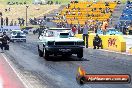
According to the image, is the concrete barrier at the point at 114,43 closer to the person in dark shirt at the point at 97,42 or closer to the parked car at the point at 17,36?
the person in dark shirt at the point at 97,42

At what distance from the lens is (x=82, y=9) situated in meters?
86.9

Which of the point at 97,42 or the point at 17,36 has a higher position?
the point at 97,42

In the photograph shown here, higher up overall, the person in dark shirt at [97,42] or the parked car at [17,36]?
the person in dark shirt at [97,42]

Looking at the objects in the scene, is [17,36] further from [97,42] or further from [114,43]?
[114,43]

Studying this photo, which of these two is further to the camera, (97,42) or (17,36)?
(17,36)

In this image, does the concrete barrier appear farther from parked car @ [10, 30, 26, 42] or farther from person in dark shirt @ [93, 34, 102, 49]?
parked car @ [10, 30, 26, 42]

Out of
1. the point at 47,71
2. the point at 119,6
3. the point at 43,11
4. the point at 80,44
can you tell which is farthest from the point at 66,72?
the point at 43,11

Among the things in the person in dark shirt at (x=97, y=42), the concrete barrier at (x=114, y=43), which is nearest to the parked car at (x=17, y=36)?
the concrete barrier at (x=114, y=43)

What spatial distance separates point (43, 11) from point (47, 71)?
112699 millimetres

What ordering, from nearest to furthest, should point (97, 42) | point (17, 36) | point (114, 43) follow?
point (114, 43)
point (97, 42)
point (17, 36)

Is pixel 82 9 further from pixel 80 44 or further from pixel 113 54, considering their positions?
pixel 80 44

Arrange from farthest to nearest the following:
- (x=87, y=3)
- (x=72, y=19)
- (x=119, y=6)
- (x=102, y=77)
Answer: (x=87, y=3)
(x=119, y=6)
(x=72, y=19)
(x=102, y=77)

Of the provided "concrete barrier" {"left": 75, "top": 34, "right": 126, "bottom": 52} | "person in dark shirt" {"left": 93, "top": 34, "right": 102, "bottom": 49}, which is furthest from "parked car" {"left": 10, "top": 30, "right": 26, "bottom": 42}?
"person in dark shirt" {"left": 93, "top": 34, "right": 102, "bottom": 49}

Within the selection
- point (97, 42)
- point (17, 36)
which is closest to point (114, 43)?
point (97, 42)
